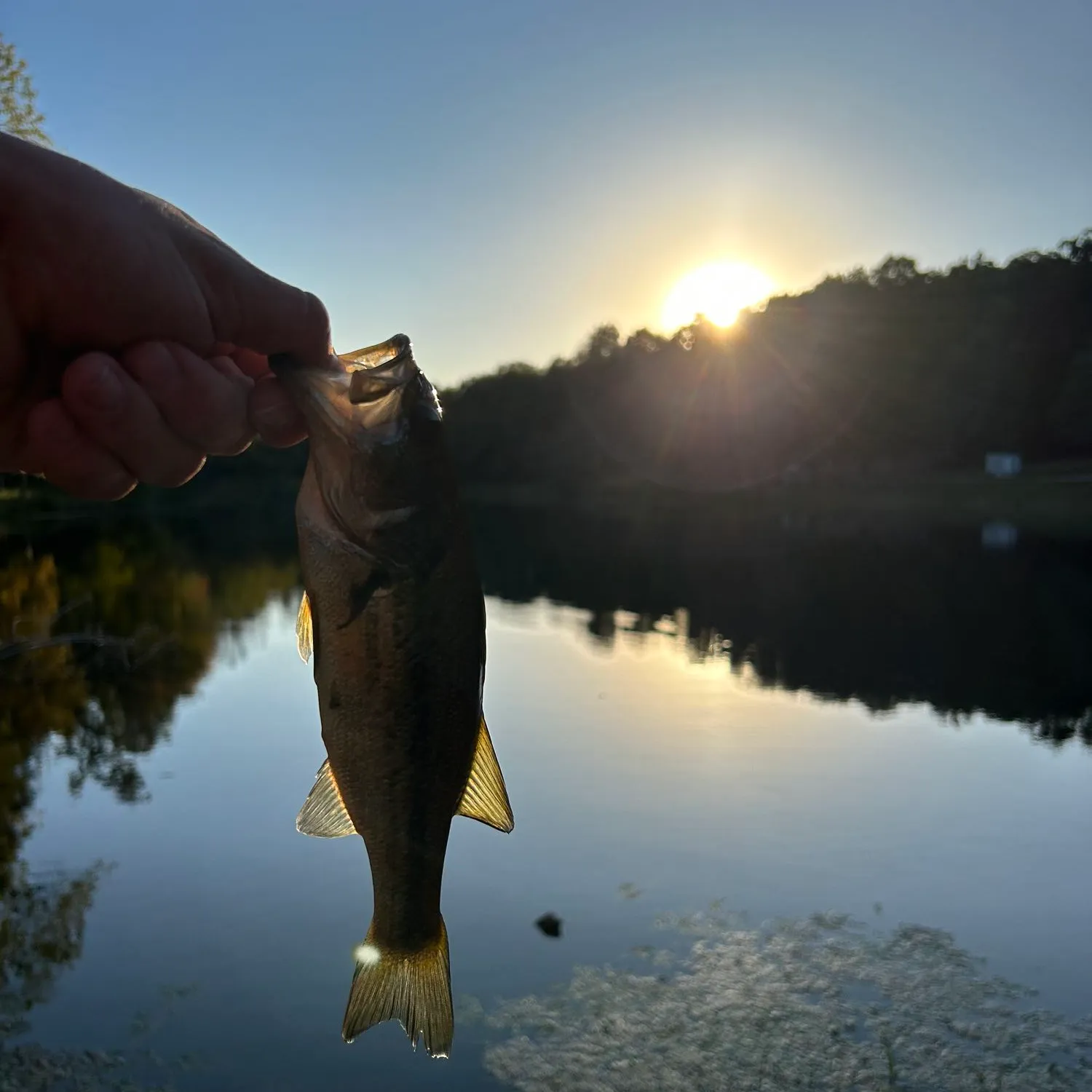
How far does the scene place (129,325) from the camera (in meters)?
2.85

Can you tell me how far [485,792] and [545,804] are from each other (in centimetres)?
1619

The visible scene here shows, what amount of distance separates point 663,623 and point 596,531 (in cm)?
3390

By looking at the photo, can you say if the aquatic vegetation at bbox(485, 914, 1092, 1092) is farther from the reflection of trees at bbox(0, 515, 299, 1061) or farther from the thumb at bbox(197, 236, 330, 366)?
the thumb at bbox(197, 236, 330, 366)

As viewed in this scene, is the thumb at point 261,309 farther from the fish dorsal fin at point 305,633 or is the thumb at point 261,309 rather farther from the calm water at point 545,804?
the calm water at point 545,804

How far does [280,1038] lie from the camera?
11.7 metres

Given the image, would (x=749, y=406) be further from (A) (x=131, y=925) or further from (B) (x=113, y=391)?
(B) (x=113, y=391)

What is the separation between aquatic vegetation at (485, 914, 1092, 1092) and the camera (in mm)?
10375

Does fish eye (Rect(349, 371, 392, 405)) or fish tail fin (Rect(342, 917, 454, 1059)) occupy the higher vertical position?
fish eye (Rect(349, 371, 392, 405))

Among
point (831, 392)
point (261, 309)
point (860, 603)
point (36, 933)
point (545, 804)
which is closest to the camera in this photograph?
point (261, 309)

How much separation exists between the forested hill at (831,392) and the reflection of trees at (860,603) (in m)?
17.2

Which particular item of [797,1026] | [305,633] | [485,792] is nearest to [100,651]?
[797,1026]

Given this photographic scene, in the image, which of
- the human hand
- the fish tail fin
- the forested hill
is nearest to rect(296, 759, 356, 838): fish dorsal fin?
the fish tail fin

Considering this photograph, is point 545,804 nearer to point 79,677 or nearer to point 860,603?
point 79,677

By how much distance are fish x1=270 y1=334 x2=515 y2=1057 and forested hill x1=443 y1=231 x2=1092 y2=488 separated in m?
64.1
